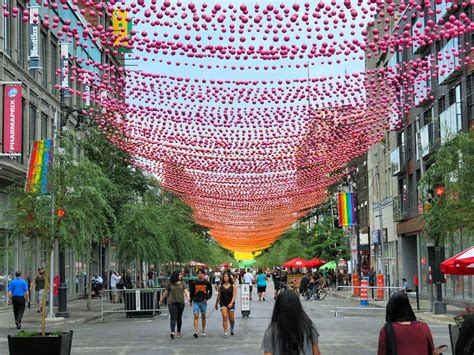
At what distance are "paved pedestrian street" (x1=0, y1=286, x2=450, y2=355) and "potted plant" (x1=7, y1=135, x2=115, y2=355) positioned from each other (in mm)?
2544

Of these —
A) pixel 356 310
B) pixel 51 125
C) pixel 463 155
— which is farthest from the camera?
pixel 51 125

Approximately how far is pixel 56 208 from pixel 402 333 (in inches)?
542

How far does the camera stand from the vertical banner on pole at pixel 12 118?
33.9m

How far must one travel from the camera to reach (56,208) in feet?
66.2

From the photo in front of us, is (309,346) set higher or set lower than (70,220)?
lower

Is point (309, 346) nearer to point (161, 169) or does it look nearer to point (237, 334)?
point (237, 334)

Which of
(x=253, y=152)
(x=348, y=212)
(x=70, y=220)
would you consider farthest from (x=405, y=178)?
(x=70, y=220)

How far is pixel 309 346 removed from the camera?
26.6ft

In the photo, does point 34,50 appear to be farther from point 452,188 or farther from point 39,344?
point 39,344

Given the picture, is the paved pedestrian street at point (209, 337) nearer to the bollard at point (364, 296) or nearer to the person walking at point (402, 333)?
the bollard at point (364, 296)

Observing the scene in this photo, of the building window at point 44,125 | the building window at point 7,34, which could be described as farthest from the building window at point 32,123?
the building window at point 7,34

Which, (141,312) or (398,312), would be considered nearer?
(398,312)

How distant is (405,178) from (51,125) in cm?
2245

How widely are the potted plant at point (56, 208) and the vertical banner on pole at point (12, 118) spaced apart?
14.0ft
